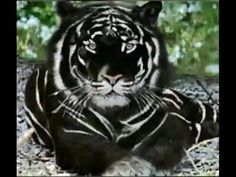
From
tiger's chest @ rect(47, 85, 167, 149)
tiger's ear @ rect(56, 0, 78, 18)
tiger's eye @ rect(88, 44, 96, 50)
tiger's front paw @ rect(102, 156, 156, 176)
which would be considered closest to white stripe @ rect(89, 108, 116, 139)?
tiger's chest @ rect(47, 85, 167, 149)

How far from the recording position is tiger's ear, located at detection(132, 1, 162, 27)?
174 cm

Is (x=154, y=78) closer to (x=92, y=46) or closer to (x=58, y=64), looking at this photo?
(x=92, y=46)

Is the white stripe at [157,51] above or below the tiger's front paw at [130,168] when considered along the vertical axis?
above

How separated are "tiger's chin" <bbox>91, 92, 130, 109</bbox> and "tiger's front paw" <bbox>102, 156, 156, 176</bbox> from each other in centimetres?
20

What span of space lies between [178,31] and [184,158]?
0.48 meters

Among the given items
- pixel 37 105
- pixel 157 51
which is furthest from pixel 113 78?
pixel 37 105

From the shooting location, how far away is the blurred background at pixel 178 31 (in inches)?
68.7

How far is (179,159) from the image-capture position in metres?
1.73

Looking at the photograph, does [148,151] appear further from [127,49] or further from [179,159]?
[127,49]

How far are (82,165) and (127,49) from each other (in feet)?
1.51

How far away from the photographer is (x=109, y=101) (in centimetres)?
173

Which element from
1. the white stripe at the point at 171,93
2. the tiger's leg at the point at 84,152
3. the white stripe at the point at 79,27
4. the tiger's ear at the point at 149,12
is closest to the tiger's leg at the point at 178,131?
the white stripe at the point at 171,93

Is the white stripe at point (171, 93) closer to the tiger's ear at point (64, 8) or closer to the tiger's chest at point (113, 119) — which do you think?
the tiger's chest at point (113, 119)
